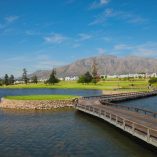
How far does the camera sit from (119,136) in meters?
39.2

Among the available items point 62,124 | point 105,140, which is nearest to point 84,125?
point 62,124

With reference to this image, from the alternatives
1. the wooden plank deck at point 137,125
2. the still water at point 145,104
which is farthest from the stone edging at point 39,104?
the still water at point 145,104

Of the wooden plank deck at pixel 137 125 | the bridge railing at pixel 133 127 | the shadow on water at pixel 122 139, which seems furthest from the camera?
the shadow on water at pixel 122 139

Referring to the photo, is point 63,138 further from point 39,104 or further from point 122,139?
point 39,104

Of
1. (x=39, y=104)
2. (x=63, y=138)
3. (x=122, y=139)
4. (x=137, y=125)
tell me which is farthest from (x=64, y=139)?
(x=39, y=104)

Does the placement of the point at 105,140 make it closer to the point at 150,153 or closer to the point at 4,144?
the point at 150,153

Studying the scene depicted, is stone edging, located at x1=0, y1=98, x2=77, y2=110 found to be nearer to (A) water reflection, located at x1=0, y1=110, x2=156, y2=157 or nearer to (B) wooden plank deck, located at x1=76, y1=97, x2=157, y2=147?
(A) water reflection, located at x1=0, y1=110, x2=156, y2=157

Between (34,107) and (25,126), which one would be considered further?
(34,107)

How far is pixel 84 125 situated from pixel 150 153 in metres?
18.0

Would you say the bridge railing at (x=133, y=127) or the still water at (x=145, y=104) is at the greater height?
the bridge railing at (x=133, y=127)

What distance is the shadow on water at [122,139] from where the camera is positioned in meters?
31.6

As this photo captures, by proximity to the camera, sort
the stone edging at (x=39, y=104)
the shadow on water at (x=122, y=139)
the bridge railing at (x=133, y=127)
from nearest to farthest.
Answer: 1. the bridge railing at (x=133, y=127)
2. the shadow on water at (x=122, y=139)
3. the stone edging at (x=39, y=104)

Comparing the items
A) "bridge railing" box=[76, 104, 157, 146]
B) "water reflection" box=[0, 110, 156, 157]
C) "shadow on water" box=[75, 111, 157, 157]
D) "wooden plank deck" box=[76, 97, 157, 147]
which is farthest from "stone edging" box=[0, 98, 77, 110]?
"shadow on water" box=[75, 111, 157, 157]

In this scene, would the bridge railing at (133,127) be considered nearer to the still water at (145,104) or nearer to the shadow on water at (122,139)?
the shadow on water at (122,139)
